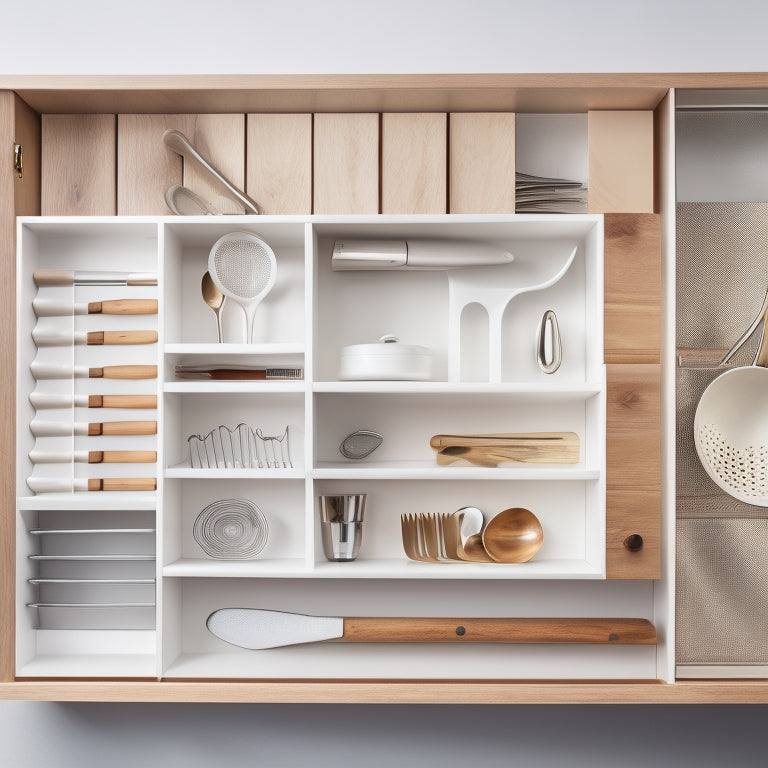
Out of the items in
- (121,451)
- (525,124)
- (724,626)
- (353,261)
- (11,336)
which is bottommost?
(724,626)

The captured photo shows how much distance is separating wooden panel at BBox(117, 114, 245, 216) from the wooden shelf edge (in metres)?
0.86

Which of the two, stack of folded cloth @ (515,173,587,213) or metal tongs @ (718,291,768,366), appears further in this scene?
stack of folded cloth @ (515,173,587,213)

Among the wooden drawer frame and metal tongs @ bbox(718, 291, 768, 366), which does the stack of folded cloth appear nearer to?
the wooden drawer frame

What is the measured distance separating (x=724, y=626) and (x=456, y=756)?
581 millimetres

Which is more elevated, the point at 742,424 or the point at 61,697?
the point at 742,424

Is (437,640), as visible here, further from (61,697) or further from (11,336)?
(11,336)

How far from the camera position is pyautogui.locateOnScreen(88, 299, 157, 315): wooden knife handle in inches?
57.6

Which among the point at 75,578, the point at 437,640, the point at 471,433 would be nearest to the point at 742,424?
the point at 471,433

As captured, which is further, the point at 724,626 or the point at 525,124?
the point at 525,124

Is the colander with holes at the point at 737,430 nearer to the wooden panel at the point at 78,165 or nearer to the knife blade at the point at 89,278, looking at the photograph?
the knife blade at the point at 89,278

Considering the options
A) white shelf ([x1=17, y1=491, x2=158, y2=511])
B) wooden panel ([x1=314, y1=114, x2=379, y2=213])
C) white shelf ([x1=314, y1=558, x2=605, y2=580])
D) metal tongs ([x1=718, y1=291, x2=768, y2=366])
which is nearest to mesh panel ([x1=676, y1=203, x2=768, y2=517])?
metal tongs ([x1=718, y1=291, x2=768, y2=366])
